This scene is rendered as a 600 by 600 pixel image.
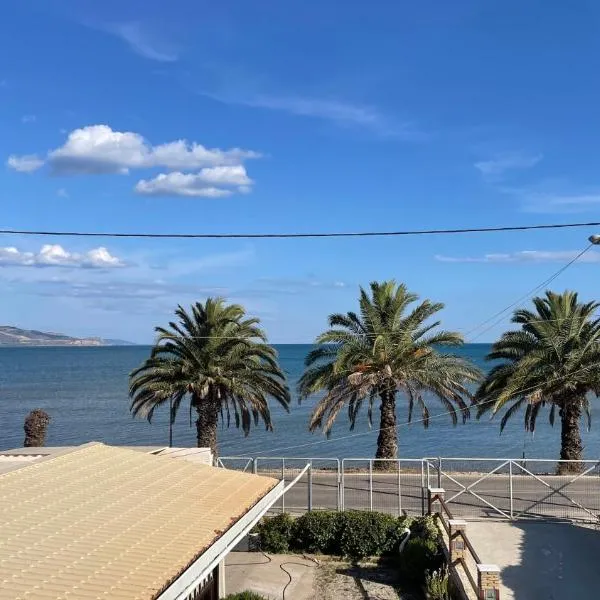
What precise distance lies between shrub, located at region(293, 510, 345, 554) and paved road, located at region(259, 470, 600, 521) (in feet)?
8.74

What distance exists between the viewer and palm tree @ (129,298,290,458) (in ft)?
95.8

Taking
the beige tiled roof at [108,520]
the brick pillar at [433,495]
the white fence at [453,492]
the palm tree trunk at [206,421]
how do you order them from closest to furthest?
the beige tiled roof at [108,520]
the brick pillar at [433,495]
the white fence at [453,492]
the palm tree trunk at [206,421]

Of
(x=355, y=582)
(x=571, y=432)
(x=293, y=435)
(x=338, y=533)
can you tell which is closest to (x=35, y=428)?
(x=338, y=533)

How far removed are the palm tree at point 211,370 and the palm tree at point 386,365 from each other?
6.40 feet

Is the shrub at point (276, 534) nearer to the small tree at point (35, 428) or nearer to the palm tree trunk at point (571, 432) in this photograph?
the small tree at point (35, 428)

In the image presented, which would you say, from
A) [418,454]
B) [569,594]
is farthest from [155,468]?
[418,454]

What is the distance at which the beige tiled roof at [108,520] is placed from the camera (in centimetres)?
763

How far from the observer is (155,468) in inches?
551

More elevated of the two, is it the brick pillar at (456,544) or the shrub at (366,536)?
the brick pillar at (456,544)

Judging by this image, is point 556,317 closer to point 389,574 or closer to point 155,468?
point 389,574

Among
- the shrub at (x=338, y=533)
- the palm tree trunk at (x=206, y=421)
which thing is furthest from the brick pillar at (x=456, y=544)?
the palm tree trunk at (x=206, y=421)

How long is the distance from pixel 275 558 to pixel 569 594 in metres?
7.75

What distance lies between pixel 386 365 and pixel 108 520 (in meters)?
20.2

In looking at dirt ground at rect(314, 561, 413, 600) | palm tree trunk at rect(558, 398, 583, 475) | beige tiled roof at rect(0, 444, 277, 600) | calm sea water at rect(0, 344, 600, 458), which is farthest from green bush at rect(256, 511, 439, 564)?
calm sea water at rect(0, 344, 600, 458)
